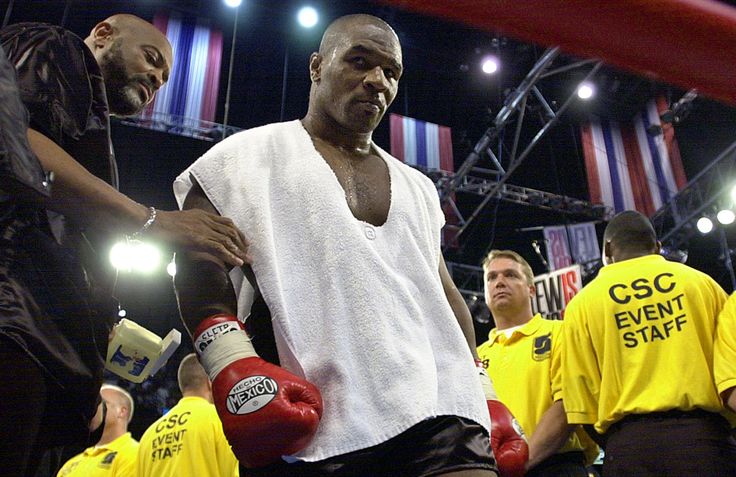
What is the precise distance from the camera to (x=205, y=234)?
1250 mm

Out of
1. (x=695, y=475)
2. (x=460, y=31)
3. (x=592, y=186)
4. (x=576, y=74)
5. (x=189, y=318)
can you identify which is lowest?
(x=695, y=475)

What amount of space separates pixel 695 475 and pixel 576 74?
753cm

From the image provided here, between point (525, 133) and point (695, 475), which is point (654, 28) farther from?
point (525, 133)

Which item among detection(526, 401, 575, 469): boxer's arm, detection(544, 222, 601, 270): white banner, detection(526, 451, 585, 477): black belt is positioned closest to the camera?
detection(526, 401, 575, 469): boxer's arm

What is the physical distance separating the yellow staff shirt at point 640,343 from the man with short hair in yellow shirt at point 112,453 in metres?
3.01

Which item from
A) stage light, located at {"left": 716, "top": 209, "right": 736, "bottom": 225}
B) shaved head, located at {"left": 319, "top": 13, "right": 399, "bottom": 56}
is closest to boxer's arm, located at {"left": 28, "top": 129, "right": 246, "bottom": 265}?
shaved head, located at {"left": 319, "top": 13, "right": 399, "bottom": 56}

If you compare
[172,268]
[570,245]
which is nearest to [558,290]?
[570,245]

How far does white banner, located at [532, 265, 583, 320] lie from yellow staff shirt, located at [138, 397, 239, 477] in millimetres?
4802

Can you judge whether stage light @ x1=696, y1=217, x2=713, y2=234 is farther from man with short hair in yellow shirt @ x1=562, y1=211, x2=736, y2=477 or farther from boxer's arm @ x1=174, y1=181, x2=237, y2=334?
boxer's arm @ x1=174, y1=181, x2=237, y2=334

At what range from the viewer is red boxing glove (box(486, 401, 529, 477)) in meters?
1.39

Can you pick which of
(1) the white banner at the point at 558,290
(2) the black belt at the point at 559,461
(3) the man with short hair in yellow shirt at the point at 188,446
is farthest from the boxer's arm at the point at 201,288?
(1) the white banner at the point at 558,290

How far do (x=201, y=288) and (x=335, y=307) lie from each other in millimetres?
272

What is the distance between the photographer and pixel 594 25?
0.59 metres

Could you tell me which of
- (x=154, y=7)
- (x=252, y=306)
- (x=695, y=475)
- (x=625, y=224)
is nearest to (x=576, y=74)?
(x=154, y=7)
